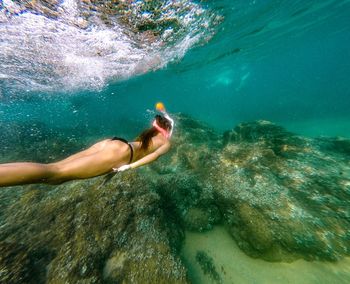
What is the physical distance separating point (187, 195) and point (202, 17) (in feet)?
37.7

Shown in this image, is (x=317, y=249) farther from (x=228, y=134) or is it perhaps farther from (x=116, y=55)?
(x=116, y=55)

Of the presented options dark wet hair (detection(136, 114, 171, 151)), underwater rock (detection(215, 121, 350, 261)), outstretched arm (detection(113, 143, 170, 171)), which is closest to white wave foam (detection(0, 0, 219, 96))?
dark wet hair (detection(136, 114, 171, 151))

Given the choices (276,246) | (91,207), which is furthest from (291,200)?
(91,207)

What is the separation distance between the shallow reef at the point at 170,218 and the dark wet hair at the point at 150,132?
8.20 ft

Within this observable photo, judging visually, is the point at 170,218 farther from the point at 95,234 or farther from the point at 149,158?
the point at 149,158

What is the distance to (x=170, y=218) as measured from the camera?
6.04m

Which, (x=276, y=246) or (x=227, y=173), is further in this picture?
(x=227, y=173)

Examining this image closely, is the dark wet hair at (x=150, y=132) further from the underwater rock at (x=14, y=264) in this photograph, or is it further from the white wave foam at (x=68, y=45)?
the white wave foam at (x=68, y=45)

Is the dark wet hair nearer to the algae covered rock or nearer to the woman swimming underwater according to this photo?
the woman swimming underwater

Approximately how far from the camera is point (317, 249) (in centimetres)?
470

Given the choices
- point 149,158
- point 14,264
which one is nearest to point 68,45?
point 149,158

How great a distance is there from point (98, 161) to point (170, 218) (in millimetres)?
3771

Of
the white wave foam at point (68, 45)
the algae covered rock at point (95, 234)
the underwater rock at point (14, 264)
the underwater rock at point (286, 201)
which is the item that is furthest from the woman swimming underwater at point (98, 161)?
the white wave foam at point (68, 45)

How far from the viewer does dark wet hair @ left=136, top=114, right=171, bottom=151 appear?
3896mm
